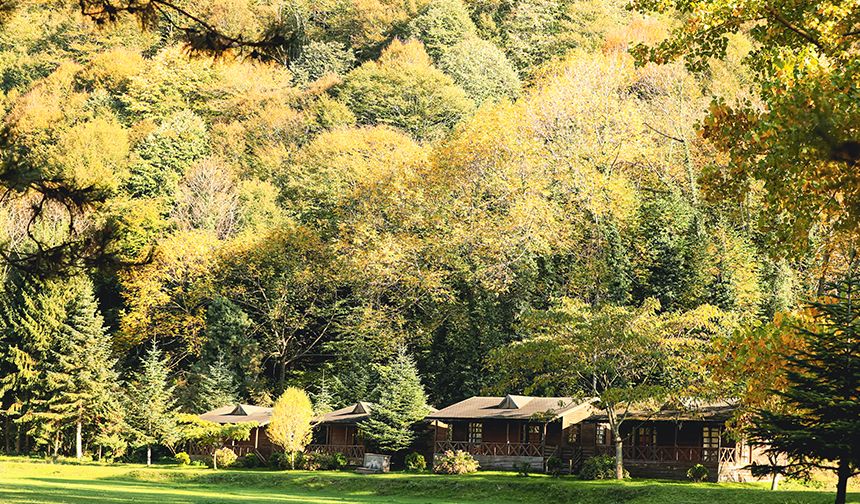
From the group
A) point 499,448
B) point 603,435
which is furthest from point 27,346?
point 603,435

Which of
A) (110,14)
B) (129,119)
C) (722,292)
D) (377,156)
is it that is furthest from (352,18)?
(110,14)

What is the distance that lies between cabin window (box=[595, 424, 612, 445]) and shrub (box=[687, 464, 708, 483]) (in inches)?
219

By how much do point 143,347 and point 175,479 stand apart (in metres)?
22.5

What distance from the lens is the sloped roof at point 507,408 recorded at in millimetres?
43344

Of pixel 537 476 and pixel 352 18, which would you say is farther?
pixel 352 18

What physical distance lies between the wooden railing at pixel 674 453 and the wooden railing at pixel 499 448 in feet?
8.72

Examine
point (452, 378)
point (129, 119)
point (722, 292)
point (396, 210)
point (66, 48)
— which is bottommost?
point (452, 378)

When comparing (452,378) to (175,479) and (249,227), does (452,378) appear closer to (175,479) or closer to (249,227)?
(175,479)

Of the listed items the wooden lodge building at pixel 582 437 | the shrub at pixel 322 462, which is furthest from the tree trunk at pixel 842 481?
the shrub at pixel 322 462

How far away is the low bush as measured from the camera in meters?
49.4

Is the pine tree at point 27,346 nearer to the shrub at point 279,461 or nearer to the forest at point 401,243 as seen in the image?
the forest at point 401,243

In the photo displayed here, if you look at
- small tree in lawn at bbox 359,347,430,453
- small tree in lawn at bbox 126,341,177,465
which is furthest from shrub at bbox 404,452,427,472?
small tree in lawn at bbox 126,341,177,465

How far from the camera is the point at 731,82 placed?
201 feet

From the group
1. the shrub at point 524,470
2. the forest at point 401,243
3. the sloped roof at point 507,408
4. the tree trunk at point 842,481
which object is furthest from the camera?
the forest at point 401,243
